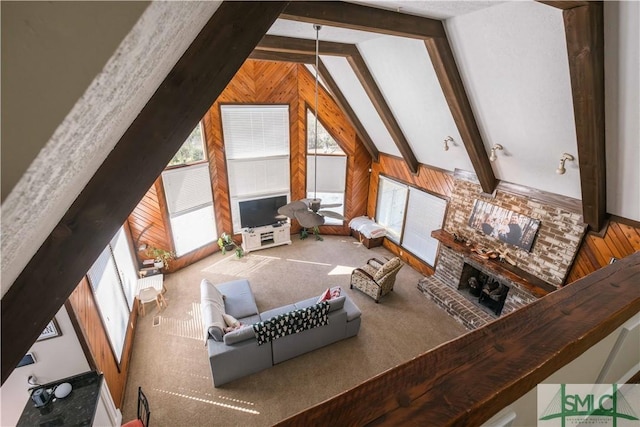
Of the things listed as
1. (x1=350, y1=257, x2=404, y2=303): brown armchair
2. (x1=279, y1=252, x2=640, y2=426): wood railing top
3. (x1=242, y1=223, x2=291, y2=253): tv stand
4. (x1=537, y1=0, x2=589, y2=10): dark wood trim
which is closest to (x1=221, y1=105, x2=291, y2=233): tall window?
(x1=242, y1=223, x2=291, y2=253): tv stand

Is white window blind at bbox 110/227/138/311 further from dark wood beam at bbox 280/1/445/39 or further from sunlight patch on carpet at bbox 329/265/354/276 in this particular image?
dark wood beam at bbox 280/1/445/39

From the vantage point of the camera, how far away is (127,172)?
1041 mm

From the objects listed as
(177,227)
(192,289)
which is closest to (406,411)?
(192,289)

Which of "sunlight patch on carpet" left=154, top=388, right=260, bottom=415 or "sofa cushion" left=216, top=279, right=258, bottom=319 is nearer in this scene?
"sunlight patch on carpet" left=154, top=388, right=260, bottom=415


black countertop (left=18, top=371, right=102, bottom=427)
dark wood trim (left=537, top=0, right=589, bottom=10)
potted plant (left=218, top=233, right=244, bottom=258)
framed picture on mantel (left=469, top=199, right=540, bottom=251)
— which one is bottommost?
potted plant (left=218, top=233, right=244, bottom=258)

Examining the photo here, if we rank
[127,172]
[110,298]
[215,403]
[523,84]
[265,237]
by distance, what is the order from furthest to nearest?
1. [265,237]
2. [110,298]
3. [215,403]
4. [523,84]
5. [127,172]

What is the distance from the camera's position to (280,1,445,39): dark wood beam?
2950mm

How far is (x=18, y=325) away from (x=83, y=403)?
288 cm

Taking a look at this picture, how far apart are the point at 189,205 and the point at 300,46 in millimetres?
4092

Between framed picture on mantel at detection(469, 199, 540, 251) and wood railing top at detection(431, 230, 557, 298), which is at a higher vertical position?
framed picture on mantel at detection(469, 199, 540, 251)

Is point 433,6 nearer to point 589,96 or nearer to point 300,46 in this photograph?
point 589,96

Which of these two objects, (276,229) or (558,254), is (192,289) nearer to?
(276,229)

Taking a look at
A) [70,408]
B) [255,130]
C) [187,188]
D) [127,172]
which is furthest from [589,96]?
[187,188]

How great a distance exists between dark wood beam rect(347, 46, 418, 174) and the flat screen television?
3.23 metres
